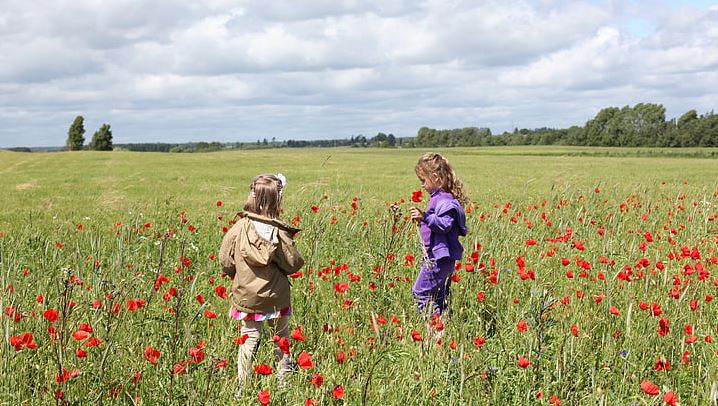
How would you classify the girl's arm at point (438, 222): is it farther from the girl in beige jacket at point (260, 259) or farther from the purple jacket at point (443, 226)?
the girl in beige jacket at point (260, 259)

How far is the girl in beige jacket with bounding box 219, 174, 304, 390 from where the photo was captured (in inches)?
137

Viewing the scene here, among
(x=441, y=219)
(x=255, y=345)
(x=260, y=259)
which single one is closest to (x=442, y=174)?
(x=441, y=219)

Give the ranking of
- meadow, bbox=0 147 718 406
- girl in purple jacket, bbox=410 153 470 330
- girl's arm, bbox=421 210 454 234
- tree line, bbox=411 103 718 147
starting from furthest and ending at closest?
tree line, bbox=411 103 718 147 < girl in purple jacket, bbox=410 153 470 330 < girl's arm, bbox=421 210 454 234 < meadow, bbox=0 147 718 406

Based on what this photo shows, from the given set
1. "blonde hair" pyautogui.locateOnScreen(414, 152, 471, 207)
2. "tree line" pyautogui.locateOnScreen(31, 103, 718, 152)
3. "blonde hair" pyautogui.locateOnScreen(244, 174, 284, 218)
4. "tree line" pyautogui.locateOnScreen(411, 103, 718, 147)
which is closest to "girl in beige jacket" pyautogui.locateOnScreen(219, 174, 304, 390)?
"blonde hair" pyautogui.locateOnScreen(244, 174, 284, 218)

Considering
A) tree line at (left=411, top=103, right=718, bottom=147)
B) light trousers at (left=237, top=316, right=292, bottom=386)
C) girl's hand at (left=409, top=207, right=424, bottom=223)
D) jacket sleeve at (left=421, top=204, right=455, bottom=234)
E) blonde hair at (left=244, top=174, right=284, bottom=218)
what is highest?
tree line at (left=411, top=103, right=718, bottom=147)

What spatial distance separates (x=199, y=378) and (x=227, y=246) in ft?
3.03

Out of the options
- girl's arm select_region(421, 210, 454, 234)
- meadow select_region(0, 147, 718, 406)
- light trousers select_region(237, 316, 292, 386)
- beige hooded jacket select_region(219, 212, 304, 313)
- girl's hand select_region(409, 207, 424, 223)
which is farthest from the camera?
Answer: girl's arm select_region(421, 210, 454, 234)

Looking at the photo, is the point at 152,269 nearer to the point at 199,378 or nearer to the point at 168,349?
the point at 168,349

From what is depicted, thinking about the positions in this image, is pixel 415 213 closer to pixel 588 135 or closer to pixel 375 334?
pixel 375 334

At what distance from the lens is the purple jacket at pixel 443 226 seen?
4.11 metres

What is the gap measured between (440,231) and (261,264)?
52.8 inches

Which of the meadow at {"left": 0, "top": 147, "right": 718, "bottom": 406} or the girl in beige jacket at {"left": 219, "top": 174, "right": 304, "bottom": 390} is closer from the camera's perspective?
the meadow at {"left": 0, "top": 147, "right": 718, "bottom": 406}

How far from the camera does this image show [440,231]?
13.6 ft

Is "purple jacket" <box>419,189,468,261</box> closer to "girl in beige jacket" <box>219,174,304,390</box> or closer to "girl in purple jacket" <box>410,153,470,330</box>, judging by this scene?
"girl in purple jacket" <box>410,153,470,330</box>
